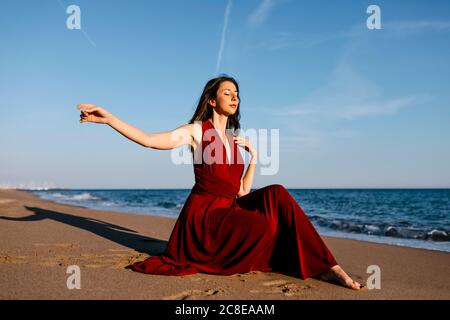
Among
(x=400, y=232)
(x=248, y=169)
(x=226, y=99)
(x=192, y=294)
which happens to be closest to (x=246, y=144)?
(x=248, y=169)

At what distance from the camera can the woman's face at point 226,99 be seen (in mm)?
4324

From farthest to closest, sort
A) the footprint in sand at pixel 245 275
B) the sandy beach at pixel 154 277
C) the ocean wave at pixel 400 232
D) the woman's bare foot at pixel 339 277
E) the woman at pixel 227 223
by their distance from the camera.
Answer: the ocean wave at pixel 400 232
the footprint in sand at pixel 245 275
the woman at pixel 227 223
the woman's bare foot at pixel 339 277
the sandy beach at pixel 154 277

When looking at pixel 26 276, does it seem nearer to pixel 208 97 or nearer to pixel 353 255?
pixel 208 97

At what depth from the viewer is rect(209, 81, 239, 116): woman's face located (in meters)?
4.32

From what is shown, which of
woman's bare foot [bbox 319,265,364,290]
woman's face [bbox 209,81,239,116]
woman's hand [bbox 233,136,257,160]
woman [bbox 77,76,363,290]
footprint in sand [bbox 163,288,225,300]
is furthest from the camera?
woman's hand [bbox 233,136,257,160]

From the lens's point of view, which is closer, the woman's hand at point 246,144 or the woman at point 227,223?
the woman at point 227,223

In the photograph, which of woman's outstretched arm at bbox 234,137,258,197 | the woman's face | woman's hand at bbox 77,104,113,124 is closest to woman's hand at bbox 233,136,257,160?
woman's outstretched arm at bbox 234,137,258,197

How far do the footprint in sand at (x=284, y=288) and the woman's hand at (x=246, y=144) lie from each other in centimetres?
159

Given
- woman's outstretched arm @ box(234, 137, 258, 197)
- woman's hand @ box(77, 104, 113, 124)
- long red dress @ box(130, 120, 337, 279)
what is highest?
woman's hand @ box(77, 104, 113, 124)

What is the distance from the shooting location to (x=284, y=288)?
3311mm

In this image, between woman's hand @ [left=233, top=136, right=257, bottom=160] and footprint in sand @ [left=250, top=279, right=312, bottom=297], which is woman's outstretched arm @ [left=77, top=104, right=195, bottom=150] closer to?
woman's hand @ [left=233, top=136, right=257, bottom=160]

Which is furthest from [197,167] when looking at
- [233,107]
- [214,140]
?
[233,107]

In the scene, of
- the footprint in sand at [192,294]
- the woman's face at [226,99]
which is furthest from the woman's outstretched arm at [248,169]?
the footprint in sand at [192,294]

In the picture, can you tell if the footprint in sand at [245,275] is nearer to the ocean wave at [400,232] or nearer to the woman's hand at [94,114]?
the woman's hand at [94,114]
